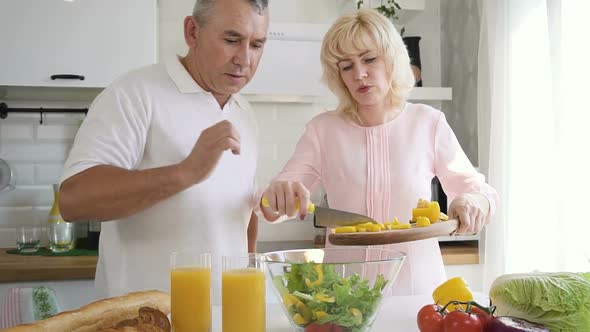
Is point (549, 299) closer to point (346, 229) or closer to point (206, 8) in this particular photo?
point (346, 229)

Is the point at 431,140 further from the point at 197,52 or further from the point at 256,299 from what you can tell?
the point at 256,299

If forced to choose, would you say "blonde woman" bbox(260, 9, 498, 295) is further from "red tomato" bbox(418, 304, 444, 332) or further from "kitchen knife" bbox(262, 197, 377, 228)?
"red tomato" bbox(418, 304, 444, 332)

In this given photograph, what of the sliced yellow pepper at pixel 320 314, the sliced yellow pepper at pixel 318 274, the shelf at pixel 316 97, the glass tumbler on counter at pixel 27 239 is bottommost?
the glass tumbler on counter at pixel 27 239

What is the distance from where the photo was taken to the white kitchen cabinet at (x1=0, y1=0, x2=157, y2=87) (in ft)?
9.09

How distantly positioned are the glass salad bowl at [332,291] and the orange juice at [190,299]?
13 cm

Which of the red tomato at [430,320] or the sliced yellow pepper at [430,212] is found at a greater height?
the sliced yellow pepper at [430,212]

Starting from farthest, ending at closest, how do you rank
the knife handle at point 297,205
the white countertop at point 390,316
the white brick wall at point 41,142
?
the white brick wall at point 41,142 → the knife handle at point 297,205 → the white countertop at point 390,316

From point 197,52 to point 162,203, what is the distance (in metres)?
0.44

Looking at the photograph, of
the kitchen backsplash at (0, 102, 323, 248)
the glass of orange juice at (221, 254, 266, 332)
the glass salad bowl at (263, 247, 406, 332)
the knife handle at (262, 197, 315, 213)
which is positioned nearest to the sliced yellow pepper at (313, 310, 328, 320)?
the glass salad bowl at (263, 247, 406, 332)

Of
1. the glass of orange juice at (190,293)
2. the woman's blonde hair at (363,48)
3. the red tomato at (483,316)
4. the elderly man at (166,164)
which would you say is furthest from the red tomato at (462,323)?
the woman's blonde hair at (363,48)

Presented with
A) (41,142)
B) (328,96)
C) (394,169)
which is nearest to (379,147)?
(394,169)

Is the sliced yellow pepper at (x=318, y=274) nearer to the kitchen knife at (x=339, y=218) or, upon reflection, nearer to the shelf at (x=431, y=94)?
the kitchen knife at (x=339, y=218)

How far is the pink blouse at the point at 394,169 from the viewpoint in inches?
75.4

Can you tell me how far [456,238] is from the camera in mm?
3025
